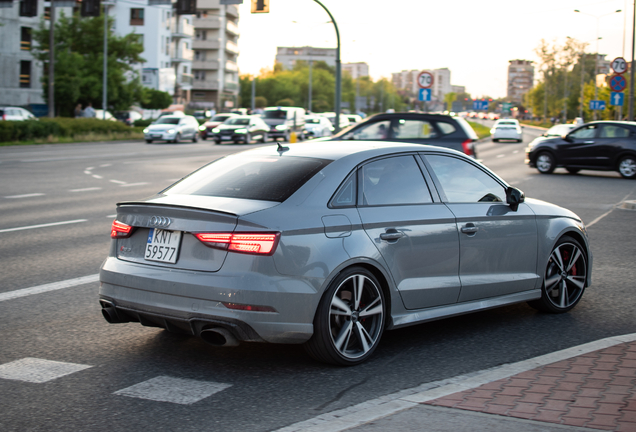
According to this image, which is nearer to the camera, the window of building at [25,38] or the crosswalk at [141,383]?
the crosswalk at [141,383]

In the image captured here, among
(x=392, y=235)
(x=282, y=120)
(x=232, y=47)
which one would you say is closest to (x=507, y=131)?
(x=282, y=120)

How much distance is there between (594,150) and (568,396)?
22222 millimetres

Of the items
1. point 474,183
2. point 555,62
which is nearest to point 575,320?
point 474,183

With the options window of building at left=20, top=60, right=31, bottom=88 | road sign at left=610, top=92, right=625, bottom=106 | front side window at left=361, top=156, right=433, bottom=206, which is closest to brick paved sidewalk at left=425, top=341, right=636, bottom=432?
front side window at left=361, top=156, right=433, bottom=206

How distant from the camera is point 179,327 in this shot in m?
5.06

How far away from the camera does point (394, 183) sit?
5805 mm

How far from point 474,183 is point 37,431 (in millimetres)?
3736

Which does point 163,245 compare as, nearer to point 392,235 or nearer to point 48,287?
point 392,235

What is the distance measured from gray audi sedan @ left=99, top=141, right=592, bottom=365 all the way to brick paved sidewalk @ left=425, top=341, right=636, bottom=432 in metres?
0.97

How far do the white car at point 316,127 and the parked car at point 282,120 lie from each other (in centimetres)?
258

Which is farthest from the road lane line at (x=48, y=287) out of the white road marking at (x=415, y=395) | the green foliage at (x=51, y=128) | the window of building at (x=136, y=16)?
the window of building at (x=136, y=16)

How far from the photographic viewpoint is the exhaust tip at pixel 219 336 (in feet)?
16.1

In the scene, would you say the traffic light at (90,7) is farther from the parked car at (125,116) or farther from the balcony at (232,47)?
the balcony at (232,47)

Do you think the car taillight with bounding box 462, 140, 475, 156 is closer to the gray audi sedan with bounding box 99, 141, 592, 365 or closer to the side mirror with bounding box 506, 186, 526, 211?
the gray audi sedan with bounding box 99, 141, 592, 365
